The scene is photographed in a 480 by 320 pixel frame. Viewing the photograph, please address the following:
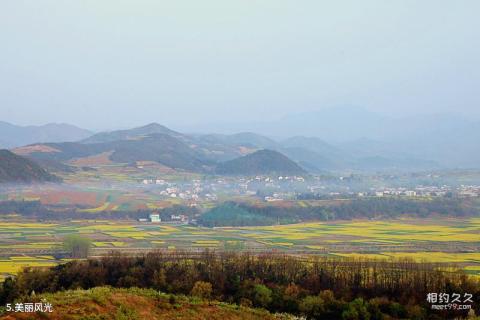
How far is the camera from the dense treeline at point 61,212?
2948 inches

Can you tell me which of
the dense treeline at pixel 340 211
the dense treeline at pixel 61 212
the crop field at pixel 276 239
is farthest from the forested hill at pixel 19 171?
the dense treeline at pixel 340 211

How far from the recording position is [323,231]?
63906 millimetres

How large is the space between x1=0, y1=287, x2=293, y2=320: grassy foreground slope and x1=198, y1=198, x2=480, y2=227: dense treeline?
50.1 meters

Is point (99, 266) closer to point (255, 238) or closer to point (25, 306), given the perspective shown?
point (25, 306)

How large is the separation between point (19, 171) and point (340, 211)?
49.7 m

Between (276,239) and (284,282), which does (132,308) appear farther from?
(276,239)

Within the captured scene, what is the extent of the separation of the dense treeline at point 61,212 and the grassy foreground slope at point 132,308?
5436 cm

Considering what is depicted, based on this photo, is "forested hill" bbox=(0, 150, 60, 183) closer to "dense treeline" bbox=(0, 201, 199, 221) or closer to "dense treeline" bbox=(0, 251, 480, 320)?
"dense treeline" bbox=(0, 201, 199, 221)

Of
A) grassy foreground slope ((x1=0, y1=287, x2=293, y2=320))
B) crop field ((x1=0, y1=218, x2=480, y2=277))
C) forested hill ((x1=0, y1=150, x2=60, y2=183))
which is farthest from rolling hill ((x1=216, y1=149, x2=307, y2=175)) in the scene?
grassy foreground slope ((x1=0, y1=287, x2=293, y2=320))

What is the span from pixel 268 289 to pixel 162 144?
142 meters

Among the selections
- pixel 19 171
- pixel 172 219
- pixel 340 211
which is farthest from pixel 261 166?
pixel 172 219

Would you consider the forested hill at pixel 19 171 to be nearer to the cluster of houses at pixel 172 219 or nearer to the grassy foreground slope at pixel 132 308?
the cluster of houses at pixel 172 219

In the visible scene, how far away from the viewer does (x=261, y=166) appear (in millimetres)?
142000

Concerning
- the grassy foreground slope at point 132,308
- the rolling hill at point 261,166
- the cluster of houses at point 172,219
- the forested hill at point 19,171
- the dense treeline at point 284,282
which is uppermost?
the rolling hill at point 261,166
